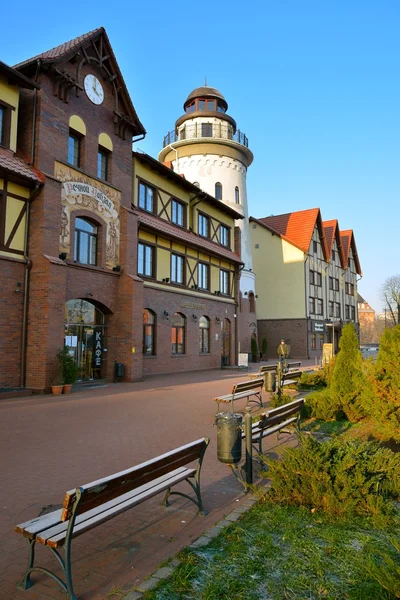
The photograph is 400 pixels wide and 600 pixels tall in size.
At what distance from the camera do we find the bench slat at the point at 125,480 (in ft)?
10.6

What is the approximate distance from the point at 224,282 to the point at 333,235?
23256mm

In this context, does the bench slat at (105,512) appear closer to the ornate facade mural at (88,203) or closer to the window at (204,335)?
the ornate facade mural at (88,203)

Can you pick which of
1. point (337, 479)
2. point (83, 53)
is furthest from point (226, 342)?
point (337, 479)

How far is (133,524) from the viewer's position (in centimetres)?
449

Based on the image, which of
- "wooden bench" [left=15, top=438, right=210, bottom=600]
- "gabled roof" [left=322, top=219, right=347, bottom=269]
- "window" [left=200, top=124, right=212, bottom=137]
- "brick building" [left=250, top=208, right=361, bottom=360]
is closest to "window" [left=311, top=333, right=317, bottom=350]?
"brick building" [left=250, top=208, right=361, bottom=360]

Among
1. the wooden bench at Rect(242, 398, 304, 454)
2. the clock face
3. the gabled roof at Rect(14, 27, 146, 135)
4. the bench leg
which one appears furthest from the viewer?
the clock face

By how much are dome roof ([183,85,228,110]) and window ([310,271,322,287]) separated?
1747cm

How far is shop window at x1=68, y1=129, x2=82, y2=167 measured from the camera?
54.9 feet

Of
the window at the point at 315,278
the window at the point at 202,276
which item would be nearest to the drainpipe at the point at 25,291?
the window at the point at 202,276

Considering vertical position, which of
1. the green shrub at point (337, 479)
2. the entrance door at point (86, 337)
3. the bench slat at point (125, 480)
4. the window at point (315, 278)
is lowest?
the green shrub at point (337, 479)

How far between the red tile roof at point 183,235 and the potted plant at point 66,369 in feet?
25.1

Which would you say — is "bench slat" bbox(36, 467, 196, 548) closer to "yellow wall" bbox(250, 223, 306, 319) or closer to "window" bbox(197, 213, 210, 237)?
"window" bbox(197, 213, 210, 237)

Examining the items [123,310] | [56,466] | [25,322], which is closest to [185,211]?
[123,310]

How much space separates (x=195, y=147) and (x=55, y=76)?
18.8 metres
